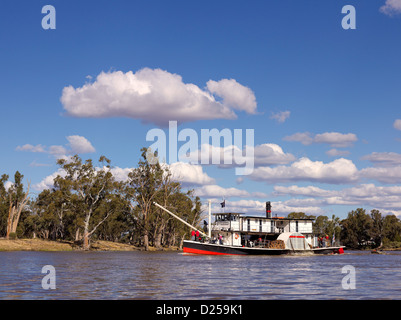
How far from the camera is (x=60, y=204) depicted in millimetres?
96125

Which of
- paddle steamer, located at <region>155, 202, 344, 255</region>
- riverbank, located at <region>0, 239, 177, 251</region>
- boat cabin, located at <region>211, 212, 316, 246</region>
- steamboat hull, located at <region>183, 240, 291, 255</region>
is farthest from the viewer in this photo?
riverbank, located at <region>0, 239, 177, 251</region>

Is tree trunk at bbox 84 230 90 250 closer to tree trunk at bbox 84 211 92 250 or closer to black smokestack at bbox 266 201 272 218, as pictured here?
tree trunk at bbox 84 211 92 250

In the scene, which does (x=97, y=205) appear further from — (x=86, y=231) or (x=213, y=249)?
(x=213, y=249)

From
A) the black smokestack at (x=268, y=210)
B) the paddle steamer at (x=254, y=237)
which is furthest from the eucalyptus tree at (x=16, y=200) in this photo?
the black smokestack at (x=268, y=210)

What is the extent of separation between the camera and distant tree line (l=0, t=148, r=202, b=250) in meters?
94.7

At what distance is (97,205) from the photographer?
96.9 meters

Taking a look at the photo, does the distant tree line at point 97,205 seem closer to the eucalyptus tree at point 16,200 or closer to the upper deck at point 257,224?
the eucalyptus tree at point 16,200

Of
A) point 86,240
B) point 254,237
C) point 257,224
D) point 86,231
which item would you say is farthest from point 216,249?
point 86,240

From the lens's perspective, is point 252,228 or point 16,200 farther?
point 16,200

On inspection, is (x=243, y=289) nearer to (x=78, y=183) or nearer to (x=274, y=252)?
(x=274, y=252)

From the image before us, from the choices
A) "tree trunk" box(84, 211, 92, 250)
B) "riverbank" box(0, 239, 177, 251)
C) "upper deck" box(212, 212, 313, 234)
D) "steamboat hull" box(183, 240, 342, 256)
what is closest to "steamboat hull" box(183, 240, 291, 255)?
"steamboat hull" box(183, 240, 342, 256)
